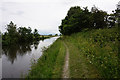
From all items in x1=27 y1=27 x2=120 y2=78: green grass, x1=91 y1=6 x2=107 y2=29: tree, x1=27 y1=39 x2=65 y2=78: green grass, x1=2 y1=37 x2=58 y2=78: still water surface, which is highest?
x1=91 y1=6 x2=107 y2=29: tree

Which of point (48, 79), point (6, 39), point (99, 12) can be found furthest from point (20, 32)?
point (48, 79)

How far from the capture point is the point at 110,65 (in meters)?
4.11

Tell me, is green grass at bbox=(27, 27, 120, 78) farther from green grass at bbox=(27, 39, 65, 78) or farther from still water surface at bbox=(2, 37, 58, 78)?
still water surface at bbox=(2, 37, 58, 78)

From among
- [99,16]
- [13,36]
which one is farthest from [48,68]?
[13,36]

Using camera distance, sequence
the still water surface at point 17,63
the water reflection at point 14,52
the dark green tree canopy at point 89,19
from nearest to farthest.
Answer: the still water surface at point 17,63
the dark green tree canopy at point 89,19
the water reflection at point 14,52

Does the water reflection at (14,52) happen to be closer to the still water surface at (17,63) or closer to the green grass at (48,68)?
the still water surface at (17,63)

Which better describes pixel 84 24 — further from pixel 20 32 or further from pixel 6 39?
pixel 20 32

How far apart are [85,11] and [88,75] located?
22.5 metres

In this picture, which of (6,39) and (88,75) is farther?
(6,39)

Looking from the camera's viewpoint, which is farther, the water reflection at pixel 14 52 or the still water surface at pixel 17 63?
the water reflection at pixel 14 52

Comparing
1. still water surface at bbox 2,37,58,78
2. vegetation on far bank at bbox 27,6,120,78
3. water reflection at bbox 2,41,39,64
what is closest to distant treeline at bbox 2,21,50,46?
water reflection at bbox 2,41,39,64

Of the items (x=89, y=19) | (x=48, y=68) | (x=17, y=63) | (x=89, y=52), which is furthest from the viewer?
(x=89, y=19)

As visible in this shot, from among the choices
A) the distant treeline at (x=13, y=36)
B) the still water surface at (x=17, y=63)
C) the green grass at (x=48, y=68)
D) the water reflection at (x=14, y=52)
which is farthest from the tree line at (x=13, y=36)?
the green grass at (x=48, y=68)

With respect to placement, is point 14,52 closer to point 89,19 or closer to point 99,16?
point 89,19
